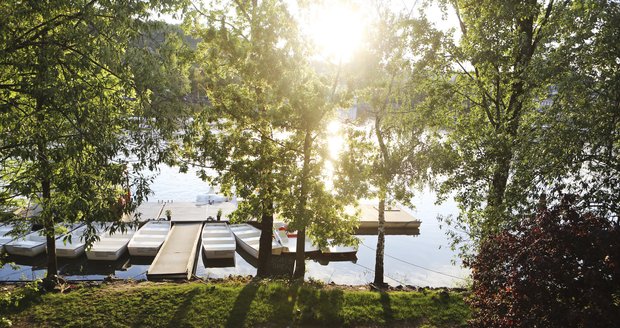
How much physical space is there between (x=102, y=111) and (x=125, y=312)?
22.6ft

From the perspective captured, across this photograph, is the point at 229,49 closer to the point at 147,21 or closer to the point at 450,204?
the point at 147,21

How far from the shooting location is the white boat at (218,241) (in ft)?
78.6

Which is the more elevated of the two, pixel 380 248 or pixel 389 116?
pixel 389 116

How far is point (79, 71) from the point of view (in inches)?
356

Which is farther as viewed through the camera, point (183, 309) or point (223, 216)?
point (223, 216)

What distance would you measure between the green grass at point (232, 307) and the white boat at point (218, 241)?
30.3 ft

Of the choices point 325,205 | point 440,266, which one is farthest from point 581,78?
point 440,266

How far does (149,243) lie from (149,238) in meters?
0.99

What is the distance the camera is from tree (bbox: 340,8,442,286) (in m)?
15.0

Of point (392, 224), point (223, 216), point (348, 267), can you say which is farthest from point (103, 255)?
point (392, 224)

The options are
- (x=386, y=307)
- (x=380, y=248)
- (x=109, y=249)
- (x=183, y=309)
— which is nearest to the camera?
(x=183, y=309)

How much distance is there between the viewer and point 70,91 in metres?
7.04

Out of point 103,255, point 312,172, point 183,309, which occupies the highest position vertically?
point 312,172

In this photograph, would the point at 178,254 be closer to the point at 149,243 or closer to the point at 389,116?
the point at 149,243
